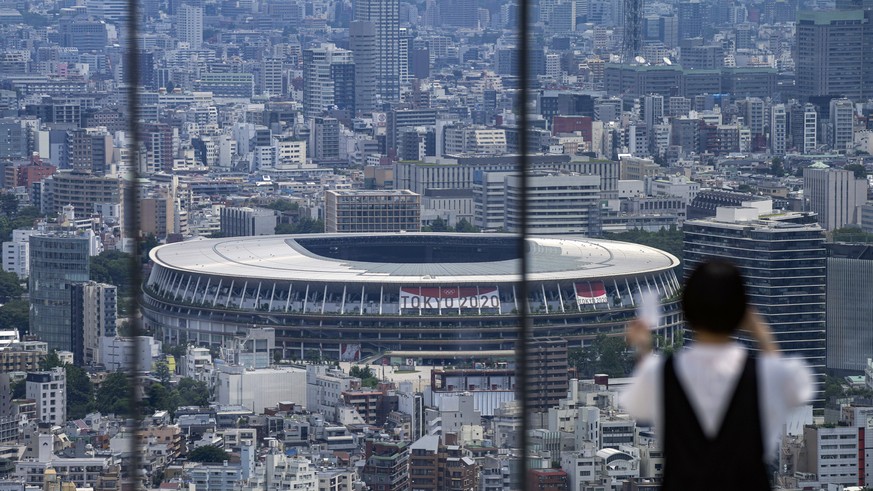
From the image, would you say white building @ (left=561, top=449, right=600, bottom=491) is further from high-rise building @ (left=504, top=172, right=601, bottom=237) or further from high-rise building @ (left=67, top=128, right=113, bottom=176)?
high-rise building @ (left=67, top=128, right=113, bottom=176)

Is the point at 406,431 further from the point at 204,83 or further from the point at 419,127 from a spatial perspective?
the point at 204,83

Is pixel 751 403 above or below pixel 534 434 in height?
above

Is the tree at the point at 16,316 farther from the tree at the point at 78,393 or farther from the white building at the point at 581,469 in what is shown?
the white building at the point at 581,469

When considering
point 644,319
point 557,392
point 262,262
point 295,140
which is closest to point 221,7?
point 295,140

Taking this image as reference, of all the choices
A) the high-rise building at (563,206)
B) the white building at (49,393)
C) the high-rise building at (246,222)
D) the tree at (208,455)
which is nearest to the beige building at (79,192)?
the high-rise building at (246,222)

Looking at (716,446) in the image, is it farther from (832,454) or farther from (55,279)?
(55,279)
